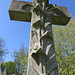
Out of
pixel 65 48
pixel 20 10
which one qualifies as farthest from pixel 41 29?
pixel 65 48

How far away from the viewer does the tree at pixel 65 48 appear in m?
10.4

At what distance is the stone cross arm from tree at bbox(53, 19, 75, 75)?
8.36m

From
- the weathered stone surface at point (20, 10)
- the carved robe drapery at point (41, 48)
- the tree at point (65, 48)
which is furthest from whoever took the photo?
the tree at point (65, 48)

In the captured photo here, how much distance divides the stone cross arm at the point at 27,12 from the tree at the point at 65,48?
8359 millimetres

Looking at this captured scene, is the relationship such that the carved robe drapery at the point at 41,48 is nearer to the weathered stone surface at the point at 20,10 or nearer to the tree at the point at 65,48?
the weathered stone surface at the point at 20,10

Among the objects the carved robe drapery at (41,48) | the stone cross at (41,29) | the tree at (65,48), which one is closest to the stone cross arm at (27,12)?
the stone cross at (41,29)

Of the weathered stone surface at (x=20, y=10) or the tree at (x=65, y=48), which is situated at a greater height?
the weathered stone surface at (x=20, y=10)

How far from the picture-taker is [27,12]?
111 inches

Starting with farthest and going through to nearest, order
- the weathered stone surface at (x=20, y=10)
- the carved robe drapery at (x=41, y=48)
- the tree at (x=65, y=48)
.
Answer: the tree at (x=65, y=48)
the weathered stone surface at (x=20, y=10)
the carved robe drapery at (x=41, y=48)

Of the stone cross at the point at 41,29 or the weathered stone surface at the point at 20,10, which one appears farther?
the weathered stone surface at the point at 20,10

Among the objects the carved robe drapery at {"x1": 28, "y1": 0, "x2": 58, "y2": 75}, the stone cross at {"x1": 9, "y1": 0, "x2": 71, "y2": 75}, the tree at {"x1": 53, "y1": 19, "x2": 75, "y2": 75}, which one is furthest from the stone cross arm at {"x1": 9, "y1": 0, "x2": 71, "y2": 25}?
the tree at {"x1": 53, "y1": 19, "x2": 75, "y2": 75}

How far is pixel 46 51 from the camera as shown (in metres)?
2.12

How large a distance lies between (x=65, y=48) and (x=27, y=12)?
9.74 m

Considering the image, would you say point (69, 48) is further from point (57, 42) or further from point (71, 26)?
point (71, 26)
